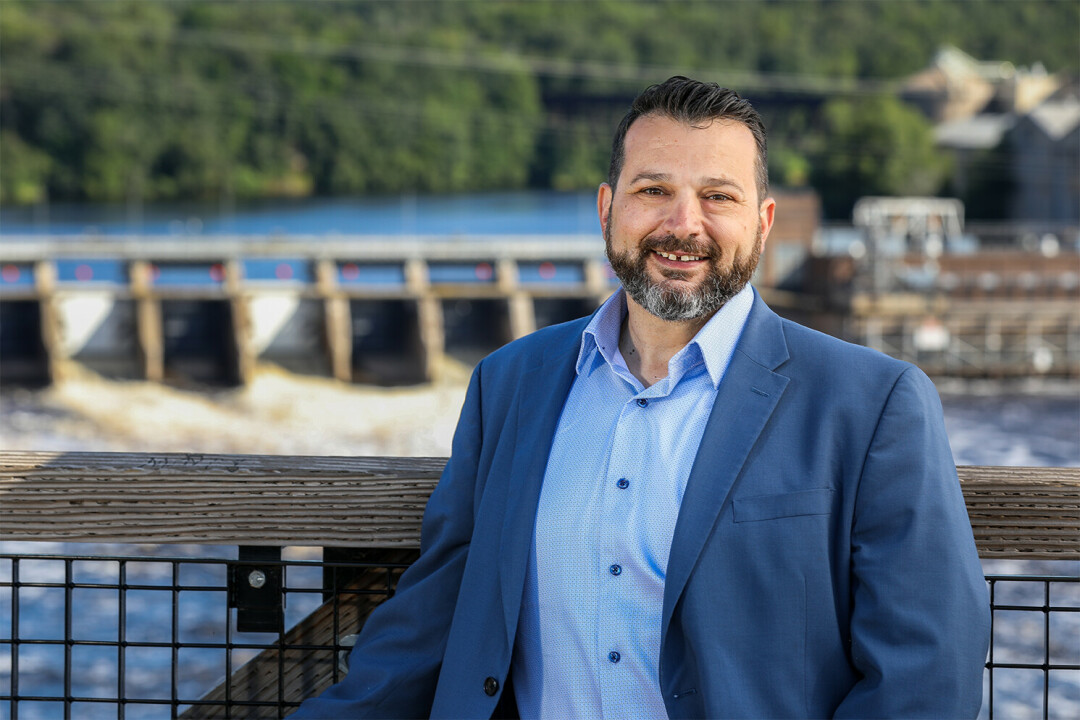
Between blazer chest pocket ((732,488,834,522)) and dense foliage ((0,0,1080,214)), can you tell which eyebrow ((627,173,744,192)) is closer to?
blazer chest pocket ((732,488,834,522))

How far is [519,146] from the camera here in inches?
3383

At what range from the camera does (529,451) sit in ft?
6.61

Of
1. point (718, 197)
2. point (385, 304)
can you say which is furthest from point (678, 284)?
→ point (385, 304)

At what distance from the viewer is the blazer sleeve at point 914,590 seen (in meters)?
1.71

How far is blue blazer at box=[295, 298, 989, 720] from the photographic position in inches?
67.8

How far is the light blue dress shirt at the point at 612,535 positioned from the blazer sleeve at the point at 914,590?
28 cm

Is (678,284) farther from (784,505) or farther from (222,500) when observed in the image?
(222,500)

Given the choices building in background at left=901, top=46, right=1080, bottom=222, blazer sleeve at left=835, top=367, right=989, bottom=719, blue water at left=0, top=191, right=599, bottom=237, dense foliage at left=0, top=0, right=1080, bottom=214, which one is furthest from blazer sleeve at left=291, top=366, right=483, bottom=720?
dense foliage at left=0, top=0, right=1080, bottom=214

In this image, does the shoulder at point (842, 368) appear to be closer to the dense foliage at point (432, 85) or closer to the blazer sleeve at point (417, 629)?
the blazer sleeve at point (417, 629)

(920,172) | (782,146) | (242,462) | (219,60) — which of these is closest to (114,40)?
(219,60)

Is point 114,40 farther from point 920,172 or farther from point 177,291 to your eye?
point 920,172

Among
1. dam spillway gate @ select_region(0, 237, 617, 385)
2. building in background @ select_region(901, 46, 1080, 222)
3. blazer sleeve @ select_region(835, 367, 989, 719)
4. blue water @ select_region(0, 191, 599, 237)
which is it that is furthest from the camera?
blue water @ select_region(0, 191, 599, 237)

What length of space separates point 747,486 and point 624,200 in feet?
1.67

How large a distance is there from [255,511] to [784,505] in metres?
0.97
